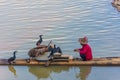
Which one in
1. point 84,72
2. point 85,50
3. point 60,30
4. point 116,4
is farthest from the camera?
point 116,4

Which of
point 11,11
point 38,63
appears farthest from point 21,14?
point 38,63

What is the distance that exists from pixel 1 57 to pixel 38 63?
6.26 feet

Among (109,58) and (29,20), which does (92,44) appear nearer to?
(109,58)

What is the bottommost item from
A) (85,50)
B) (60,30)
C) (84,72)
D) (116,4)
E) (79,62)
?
(84,72)

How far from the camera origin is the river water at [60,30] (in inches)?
493

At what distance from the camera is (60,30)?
17141 millimetres

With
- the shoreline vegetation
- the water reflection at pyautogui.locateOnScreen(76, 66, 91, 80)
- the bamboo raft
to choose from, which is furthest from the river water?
the shoreline vegetation

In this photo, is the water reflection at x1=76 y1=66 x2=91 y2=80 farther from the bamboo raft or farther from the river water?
the bamboo raft

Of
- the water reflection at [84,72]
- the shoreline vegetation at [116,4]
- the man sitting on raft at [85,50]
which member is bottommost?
the water reflection at [84,72]

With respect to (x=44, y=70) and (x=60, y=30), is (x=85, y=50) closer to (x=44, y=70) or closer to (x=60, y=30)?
(x=44, y=70)

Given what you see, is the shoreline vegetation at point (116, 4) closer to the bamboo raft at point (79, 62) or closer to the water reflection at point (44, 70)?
the bamboo raft at point (79, 62)

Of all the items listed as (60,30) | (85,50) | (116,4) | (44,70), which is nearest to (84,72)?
(85,50)

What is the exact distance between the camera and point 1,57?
561 inches

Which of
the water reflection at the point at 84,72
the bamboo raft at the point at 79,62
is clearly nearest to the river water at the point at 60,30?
the water reflection at the point at 84,72
